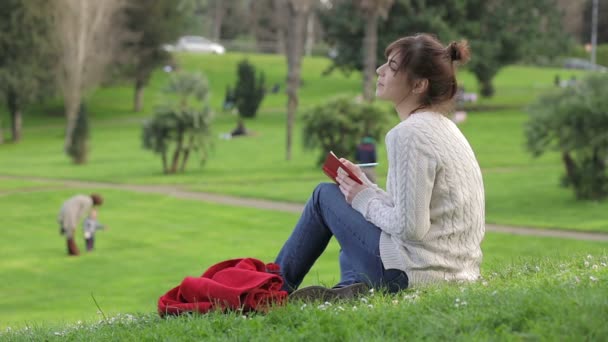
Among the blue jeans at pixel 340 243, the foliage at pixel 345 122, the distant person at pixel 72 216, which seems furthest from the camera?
the foliage at pixel 345 122

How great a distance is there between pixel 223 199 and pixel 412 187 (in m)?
23.7

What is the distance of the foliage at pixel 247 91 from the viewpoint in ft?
187

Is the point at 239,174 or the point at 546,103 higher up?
the point at 546,103

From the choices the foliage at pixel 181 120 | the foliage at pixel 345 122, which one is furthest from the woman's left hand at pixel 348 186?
the foliage at pixel 181 120

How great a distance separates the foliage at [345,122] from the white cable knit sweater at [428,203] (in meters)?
27.3

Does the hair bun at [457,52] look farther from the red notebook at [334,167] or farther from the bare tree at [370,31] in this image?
the bare tree at [370,31]

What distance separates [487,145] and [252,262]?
3768 centimetres

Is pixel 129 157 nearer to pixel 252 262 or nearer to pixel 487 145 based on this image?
pixel 487 145

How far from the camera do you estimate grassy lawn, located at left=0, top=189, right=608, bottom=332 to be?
16.2 meters

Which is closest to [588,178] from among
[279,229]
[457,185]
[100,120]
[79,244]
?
[279,229]

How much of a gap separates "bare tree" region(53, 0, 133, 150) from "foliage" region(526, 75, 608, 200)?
31.9 metres

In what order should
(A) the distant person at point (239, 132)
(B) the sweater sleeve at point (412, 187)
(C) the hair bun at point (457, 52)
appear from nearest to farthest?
(B) the sweater sleeve at point (412, 187)
(C) the hair bun at point (457, 52)
(A) the distant person at point (239, 132)

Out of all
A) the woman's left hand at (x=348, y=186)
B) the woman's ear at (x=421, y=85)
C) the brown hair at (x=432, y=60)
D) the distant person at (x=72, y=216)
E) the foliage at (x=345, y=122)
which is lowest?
the distant person at (x=72, y=216)

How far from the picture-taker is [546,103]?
25.7 meters
